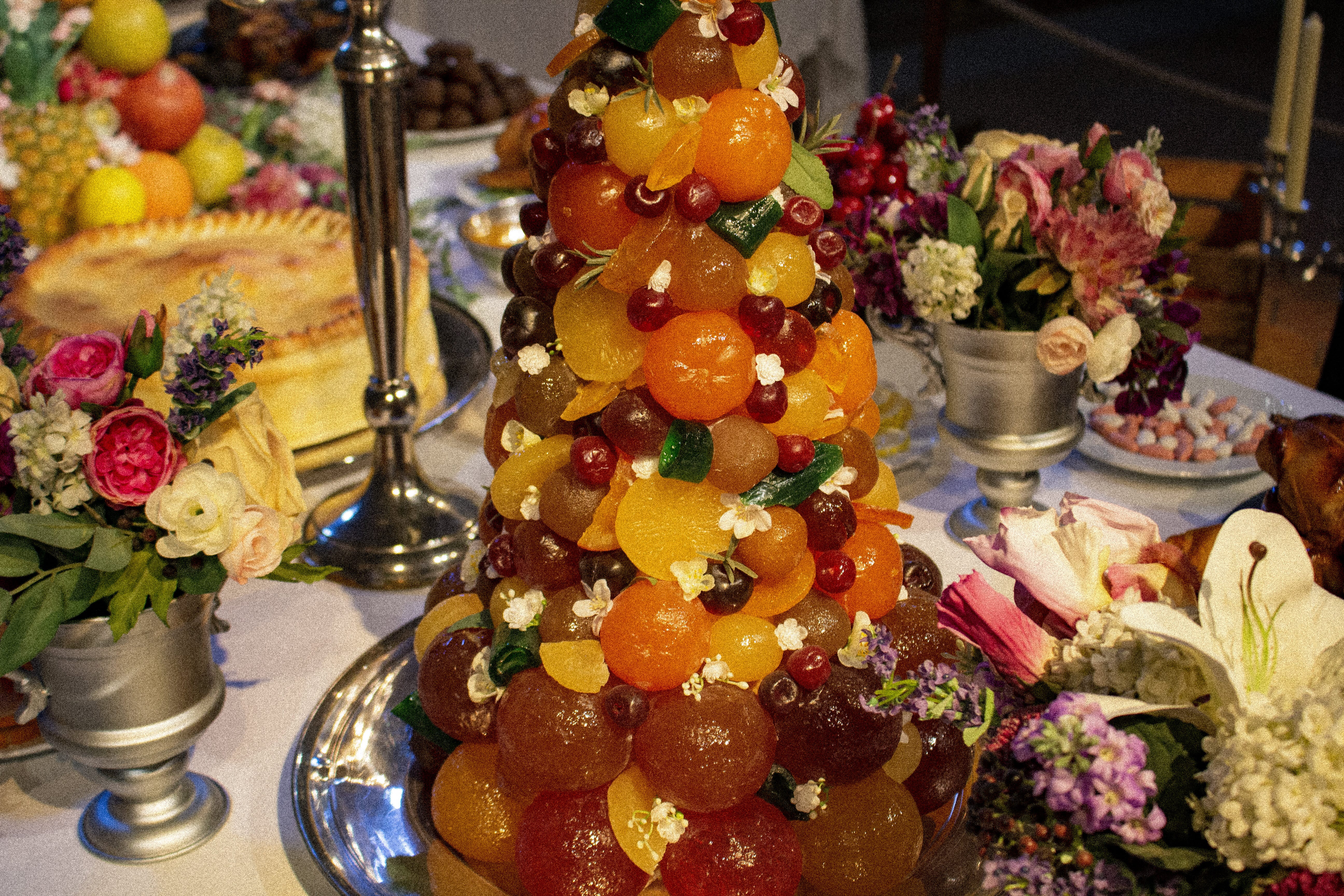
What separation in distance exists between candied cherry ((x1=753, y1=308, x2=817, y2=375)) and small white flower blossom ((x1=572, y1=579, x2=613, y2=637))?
0.59 feet

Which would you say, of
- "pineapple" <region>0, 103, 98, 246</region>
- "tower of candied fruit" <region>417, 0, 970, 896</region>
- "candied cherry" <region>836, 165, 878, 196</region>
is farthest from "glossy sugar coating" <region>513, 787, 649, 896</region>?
"pineapple" <region>0, 103, 98, 246</region>

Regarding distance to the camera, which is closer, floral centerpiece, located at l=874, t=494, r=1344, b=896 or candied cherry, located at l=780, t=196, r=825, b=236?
floral centerpiece, located at l=874, t=494, r=1344, b=896

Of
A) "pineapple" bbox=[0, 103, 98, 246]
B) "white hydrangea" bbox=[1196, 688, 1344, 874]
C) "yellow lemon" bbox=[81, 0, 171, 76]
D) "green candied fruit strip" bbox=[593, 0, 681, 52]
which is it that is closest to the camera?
"white hydrangea" bbox=[1196, 688, 1344, 874]

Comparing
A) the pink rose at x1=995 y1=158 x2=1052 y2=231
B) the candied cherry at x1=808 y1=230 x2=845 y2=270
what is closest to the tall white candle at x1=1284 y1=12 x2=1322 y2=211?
the pink rose at x1=995 y1=158 x2=1052 y2=231

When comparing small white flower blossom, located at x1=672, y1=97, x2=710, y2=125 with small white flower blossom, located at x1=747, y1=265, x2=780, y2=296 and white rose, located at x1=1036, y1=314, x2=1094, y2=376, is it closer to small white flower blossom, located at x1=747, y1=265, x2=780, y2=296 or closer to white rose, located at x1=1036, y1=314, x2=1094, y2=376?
small white flower blossom, located at x1=747, y1=265, x2=780, y2=296

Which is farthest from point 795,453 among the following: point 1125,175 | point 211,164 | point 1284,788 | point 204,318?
point 211,164

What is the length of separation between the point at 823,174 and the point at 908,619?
0.32m

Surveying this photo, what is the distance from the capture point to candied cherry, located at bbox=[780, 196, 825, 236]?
75 cm

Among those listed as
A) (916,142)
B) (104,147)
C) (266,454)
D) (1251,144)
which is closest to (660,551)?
(266,454)

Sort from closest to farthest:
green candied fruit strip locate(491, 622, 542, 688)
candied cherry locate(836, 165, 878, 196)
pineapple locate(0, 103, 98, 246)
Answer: green candied fruit strip locate(491, 622, 542, 688)
candied cherry locate(836, 165, 878, 196)
pineapple locate(0, 103, 98, 246)

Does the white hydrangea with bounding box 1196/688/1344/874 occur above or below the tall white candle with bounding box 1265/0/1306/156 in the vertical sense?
below

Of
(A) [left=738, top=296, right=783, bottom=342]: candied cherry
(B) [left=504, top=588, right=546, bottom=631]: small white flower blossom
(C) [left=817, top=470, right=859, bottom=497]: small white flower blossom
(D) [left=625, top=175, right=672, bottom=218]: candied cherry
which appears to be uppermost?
(D) [left=625, top=175, right=672, bottom=218]: candied cherry

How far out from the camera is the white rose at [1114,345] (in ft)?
3.68

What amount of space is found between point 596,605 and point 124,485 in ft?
1.08
